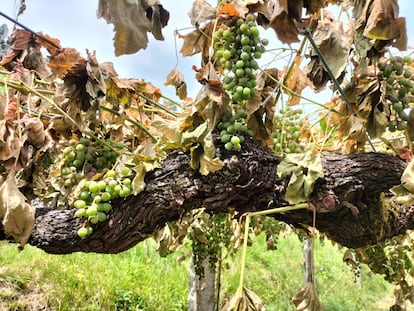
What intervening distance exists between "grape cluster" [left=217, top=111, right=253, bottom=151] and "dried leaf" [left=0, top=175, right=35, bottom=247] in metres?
0.56

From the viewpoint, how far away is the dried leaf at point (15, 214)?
3.60ft

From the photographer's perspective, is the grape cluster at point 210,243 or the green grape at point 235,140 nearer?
the green grape at point 235,140

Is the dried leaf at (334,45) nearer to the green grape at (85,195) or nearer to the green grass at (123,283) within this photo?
the green grape at (85,195)

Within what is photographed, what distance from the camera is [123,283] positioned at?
392cm

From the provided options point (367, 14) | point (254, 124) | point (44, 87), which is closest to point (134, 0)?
point (367, 14)

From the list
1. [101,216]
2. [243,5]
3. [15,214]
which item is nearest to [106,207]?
[101,216]

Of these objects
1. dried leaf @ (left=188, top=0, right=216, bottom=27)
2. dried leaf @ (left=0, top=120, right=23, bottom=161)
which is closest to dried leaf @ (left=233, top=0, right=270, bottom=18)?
dried leaf @ (left=188, top=0, right=216, bottom=27)

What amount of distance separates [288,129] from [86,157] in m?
0.76

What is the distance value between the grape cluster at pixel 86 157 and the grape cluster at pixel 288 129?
58cm

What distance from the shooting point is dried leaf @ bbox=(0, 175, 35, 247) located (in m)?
1.10

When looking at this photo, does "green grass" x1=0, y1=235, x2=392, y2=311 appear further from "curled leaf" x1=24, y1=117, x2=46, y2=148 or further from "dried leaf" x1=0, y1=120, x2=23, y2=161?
"dried leaf" x1=0, y1=120, x2=23, y2=161

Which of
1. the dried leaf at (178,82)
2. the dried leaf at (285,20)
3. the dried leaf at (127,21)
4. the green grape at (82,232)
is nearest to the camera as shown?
the dried leaf at (127,21)

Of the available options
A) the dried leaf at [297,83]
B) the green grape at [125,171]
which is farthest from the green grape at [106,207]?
the dried leaf at [297,83]

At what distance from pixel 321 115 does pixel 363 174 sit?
30.4 inches
